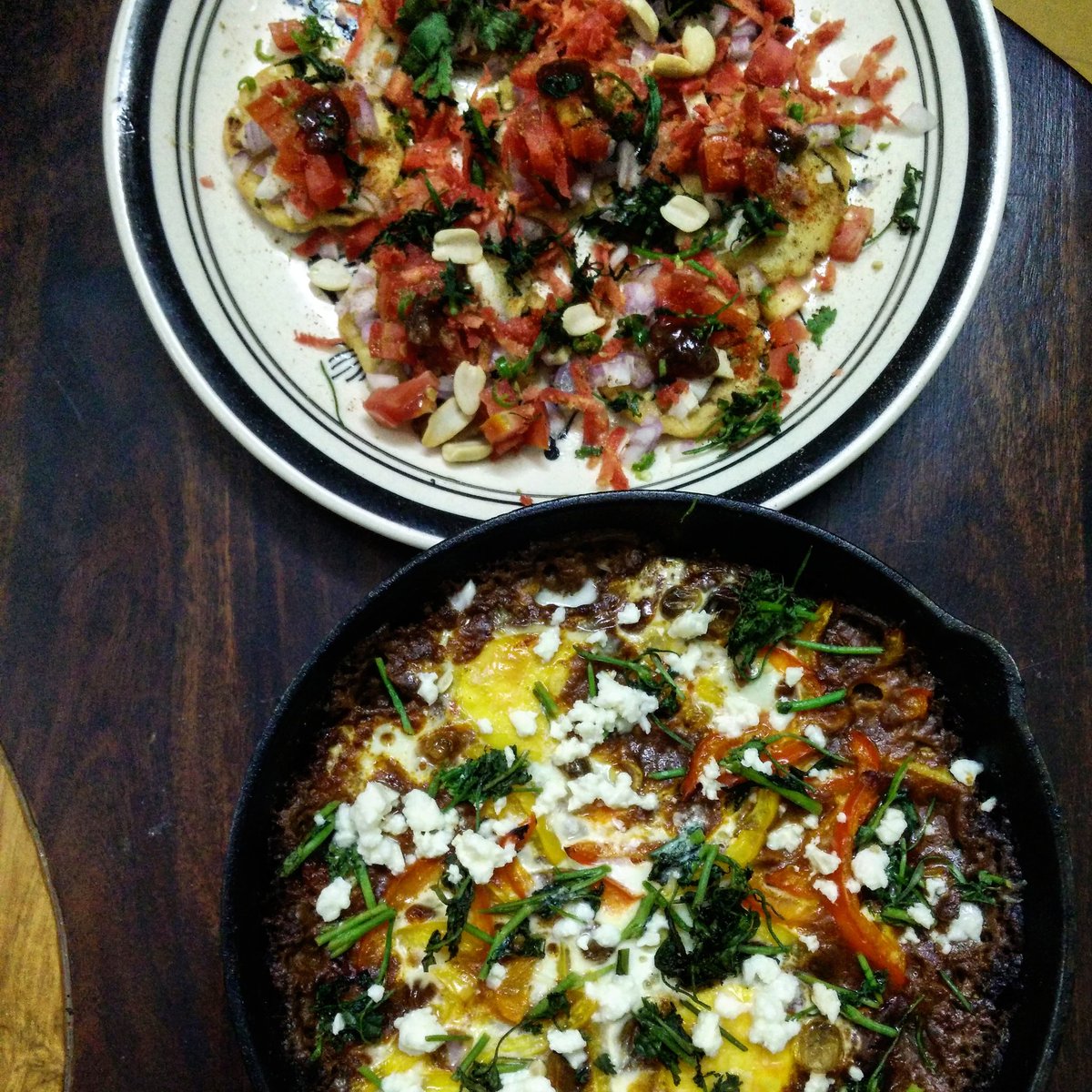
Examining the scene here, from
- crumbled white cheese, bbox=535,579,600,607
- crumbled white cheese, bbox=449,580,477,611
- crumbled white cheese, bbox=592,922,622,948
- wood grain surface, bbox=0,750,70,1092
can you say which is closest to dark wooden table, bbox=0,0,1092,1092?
wood grain surface, bbox=0,750,70,1092

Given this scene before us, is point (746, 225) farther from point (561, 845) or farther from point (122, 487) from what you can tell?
point (122, 487)

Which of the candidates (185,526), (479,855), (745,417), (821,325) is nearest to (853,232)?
(821,325)

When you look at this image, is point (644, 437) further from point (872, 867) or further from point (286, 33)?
point (286, 33)

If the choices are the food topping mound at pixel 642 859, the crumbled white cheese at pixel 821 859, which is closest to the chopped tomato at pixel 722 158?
the food topping mound at pixel 642 859

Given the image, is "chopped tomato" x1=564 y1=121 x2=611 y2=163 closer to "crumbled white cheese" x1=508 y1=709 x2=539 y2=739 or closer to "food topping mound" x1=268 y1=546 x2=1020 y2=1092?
"food topping mound" x1=268 y1=546 x2=1020 y2=1092

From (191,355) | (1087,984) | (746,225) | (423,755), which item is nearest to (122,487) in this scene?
(191,355)

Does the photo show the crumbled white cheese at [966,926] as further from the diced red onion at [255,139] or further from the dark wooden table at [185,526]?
the diced red onion at [255,139]
